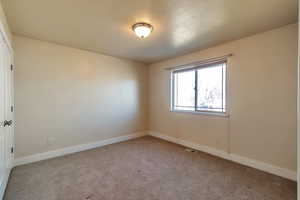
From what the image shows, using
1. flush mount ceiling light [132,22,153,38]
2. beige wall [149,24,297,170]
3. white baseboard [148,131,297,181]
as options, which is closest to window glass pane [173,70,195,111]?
beige wall [149,24,297,170]

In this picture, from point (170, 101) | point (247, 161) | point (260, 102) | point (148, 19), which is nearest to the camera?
point (148, 19)

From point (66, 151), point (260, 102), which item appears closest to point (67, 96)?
point (66, 151)

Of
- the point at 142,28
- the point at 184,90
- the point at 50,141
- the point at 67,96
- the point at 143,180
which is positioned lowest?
the point at 143,180

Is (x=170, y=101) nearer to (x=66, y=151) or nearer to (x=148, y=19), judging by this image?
(x=148, y=19)

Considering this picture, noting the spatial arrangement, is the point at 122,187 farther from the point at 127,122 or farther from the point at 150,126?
the point at 150,126

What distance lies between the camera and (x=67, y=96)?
3.22 meters

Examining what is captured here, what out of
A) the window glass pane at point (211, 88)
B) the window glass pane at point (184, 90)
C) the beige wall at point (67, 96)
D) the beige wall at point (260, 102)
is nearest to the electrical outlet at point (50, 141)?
the beige wall at point (67, 96)

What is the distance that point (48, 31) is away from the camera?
253 cm

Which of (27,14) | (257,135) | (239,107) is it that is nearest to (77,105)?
(27,14)

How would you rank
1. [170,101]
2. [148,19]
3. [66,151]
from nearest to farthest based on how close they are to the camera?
[148,19]
[66,151]
[170,101]

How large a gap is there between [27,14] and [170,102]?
3.40 meters

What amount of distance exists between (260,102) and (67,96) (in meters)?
3.82

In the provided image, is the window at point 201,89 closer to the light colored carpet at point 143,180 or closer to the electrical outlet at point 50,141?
the light colored carpet at point 143,180

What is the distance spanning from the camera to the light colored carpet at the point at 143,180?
188 centimetres
